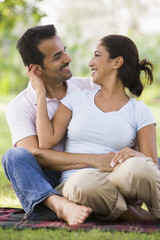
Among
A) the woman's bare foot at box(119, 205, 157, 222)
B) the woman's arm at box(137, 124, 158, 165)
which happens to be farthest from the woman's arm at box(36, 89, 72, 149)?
the woman's bare foot at box(119, 205, 157, 222)

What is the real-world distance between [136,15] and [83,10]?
3.67 metres

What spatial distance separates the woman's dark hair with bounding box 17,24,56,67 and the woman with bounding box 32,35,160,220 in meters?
0.35

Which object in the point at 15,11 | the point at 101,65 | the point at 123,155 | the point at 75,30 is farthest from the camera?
the point at 75,30

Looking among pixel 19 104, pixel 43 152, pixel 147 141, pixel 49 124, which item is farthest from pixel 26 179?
pixel 147 141

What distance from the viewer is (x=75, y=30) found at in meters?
24.0

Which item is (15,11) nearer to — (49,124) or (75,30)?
(49,124)

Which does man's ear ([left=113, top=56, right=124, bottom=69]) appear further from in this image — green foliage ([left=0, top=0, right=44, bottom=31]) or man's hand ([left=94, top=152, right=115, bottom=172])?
green foliage ([left=0, top=0, right=44, bottom=31])

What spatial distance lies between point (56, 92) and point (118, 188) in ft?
3.58

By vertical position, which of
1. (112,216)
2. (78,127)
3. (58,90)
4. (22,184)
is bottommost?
(112,216)

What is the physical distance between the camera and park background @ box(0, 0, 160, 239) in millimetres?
8617

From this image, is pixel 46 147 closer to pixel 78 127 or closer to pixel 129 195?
pixel 78 127

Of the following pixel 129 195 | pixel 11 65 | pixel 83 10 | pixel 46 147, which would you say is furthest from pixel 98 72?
pixel 83 10

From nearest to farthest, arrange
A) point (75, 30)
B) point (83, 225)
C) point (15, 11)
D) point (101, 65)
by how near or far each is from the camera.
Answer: point (83, 225), point (101, 65), point (15, 11), point (75, 30)

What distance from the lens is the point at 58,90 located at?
3676 millimetres
